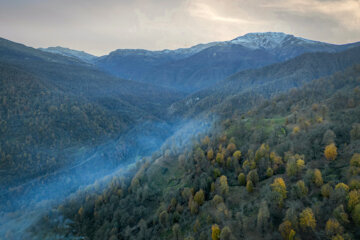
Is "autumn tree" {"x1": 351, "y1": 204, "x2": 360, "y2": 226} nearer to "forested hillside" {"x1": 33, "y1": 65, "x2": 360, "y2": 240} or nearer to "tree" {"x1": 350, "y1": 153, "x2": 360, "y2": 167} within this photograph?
"forested hillside" {"x1": 33, "y1": 65, "x2": 360, "y2": 240}

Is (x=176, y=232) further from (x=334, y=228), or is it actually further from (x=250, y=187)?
(x=334, y=228)

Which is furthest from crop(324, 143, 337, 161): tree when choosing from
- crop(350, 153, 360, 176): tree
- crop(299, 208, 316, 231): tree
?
crop(299, 208, 316, 231): tree

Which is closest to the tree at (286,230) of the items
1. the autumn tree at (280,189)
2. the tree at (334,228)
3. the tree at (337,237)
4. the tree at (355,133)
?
the tree at (334,228)

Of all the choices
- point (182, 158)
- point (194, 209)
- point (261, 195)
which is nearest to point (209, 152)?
point (182, 158)

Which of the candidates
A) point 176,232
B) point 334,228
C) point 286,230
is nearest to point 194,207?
point 176,232

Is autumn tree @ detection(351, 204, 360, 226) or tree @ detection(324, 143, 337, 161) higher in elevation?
tree @ detection(324, 143, 337, 161)

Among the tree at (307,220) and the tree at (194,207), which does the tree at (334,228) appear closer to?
the tree at (307,220)
